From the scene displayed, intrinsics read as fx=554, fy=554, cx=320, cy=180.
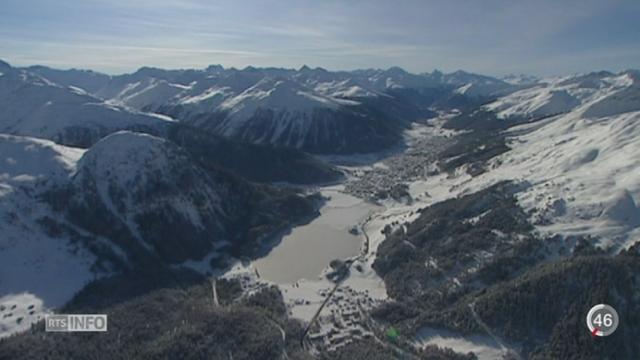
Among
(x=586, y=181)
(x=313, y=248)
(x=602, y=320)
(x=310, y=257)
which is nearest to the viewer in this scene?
(x=602, y=320)

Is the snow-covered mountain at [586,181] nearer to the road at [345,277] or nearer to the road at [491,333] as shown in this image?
the road at [491,333]

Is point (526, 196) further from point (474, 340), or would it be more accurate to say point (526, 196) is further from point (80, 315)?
point (80, 315)

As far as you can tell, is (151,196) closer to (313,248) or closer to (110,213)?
(110,213)

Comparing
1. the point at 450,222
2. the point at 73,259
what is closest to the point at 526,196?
the point at 450,222

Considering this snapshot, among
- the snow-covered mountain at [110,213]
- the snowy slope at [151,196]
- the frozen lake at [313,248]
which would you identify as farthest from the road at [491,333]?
the snowy slope at [151,196]

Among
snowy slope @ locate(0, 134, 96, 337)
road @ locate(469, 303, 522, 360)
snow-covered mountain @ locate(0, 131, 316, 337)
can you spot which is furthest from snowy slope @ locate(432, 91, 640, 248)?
snowy slope @ locate(0, 134, 96, 337)

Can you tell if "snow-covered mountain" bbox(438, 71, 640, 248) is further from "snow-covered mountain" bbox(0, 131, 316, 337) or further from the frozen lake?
"snow-covered mountain" bbox(0, 131, 316, 337)

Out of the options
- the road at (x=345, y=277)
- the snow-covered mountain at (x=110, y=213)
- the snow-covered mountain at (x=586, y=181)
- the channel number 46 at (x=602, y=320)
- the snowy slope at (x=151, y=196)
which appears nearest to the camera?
the channel number 46 at (x=602, y=320)

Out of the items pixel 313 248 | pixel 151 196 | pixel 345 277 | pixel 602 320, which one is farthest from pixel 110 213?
pixel 602 320
